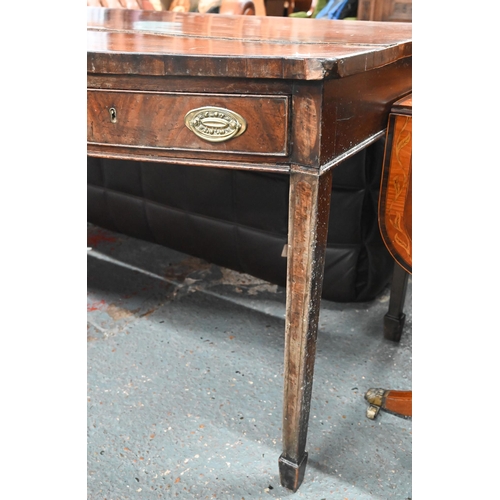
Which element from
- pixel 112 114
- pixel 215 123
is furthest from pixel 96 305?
pixel 215 123

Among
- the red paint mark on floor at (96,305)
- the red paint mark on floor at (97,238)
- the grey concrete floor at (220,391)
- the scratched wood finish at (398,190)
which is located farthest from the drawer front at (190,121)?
the red paint mark on floor at (97,238)

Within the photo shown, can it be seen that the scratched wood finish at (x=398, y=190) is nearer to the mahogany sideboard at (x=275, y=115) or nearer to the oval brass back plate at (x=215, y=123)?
the mahogany sideboard at (x=275, y=115)

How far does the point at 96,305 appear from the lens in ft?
5.57

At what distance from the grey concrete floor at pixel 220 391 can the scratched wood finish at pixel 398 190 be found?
0.39m

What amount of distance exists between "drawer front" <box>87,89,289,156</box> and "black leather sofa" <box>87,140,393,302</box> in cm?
68

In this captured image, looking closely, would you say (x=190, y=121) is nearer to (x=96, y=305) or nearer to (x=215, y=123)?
(x=215, y=123)

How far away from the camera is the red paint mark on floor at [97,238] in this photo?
2.12 m

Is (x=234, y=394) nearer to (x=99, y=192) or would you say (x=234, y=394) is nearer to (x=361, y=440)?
(x=361, y=440)

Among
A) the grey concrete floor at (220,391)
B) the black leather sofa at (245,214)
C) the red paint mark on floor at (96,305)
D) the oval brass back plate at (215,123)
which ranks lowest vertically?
the grey concrete floor at (220,391)

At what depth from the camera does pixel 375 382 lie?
134 centimetres

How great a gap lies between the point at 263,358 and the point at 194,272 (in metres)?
0.55

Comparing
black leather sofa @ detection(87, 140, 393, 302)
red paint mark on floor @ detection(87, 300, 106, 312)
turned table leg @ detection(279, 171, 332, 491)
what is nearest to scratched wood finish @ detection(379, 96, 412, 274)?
turned table leg @ detection(279, 171, 332, 491)

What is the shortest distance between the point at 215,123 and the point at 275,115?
0.10 meters
